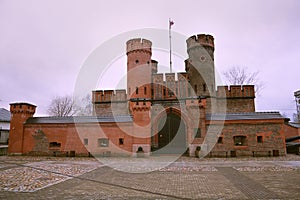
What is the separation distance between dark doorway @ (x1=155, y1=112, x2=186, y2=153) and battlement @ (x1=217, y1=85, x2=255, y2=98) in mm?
6800

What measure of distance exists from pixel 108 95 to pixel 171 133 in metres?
8.86

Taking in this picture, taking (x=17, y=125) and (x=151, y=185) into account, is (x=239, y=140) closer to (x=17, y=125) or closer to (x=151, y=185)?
(x=151, y=185)

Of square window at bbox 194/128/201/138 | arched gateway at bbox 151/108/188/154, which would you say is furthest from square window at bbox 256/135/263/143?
arched gateway at bbox 151/108/188/154

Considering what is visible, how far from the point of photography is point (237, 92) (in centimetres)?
2345

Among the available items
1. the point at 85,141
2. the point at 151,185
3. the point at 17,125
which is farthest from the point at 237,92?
the point at 17,125

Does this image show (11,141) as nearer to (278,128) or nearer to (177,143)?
(177,143)

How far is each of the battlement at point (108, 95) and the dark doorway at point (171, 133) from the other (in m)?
6.74

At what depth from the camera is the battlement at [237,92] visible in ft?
76.5

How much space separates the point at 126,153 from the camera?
17.1 metres

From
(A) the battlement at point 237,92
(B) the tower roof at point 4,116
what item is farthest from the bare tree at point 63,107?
(A) the battlement at point 237,92

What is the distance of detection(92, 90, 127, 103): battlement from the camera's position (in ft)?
80.8

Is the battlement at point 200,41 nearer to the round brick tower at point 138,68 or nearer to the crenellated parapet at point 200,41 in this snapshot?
the crenellated parapet at point 200,41

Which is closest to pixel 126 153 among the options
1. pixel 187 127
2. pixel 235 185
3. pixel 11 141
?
pixel 187 127

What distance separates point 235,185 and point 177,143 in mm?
11673
